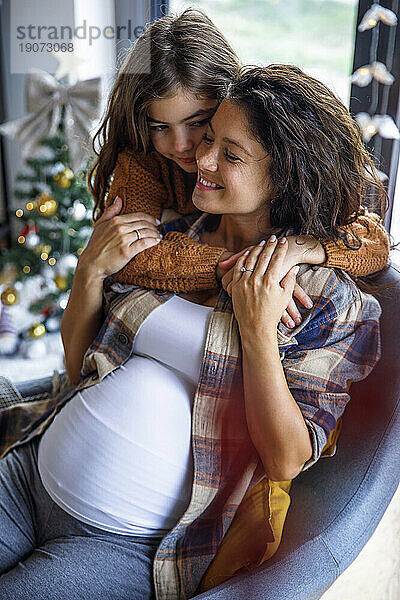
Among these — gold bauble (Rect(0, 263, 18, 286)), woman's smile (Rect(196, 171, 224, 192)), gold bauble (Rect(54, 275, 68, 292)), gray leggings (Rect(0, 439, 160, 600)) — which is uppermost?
woman's smile (Rect(196, 171, 224, 192))

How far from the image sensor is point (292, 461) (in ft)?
2.73

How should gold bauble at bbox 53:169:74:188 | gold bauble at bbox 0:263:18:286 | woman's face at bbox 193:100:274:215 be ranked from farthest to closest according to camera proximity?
gold bauble at bbox 0:263:18:286
gold bauble at bbox 53:169:74:188
woman's face at bbox 193:100:274:215

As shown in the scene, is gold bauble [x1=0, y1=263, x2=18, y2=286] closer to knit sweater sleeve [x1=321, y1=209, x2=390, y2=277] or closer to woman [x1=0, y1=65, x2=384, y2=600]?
woman [x1=0, y1=65, x2=384, y2=600]

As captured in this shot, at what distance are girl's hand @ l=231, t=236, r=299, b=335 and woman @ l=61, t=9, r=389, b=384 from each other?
19 mm

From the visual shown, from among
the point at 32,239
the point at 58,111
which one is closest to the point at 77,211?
the point at 32,239

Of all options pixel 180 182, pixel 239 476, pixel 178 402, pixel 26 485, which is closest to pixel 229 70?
pixel 180 182

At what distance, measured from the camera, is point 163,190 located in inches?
42.6

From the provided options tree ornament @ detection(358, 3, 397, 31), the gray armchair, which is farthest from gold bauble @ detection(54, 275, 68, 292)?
the gray armchair

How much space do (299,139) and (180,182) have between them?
303mm

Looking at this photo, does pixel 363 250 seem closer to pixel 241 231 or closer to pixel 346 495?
pixel 241 231

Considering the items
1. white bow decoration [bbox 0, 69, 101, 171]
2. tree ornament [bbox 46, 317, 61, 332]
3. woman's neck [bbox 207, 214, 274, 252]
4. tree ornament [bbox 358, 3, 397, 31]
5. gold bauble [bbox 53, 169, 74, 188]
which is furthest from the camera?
tree ornament [bbox 46, 317, 61, 332]

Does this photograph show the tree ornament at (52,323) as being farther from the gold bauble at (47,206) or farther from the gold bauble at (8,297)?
the gold bauble at (47,206)

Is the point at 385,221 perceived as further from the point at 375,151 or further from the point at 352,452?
the point at 352,452

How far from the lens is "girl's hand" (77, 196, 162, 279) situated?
100 centimetres
